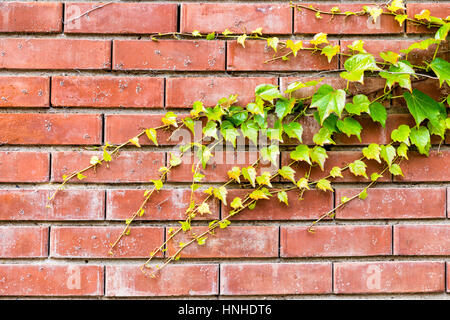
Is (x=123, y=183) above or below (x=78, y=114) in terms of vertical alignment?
below

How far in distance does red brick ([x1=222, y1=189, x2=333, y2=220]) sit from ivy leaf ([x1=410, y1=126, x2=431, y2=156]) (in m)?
0.26

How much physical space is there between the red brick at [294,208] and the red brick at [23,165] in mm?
503

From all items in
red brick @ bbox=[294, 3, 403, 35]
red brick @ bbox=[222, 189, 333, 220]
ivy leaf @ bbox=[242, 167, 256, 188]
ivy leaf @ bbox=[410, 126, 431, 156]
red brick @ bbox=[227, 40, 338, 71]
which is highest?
red brick @ bbox=[294, 3, 403, 35]

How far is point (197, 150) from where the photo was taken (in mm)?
977

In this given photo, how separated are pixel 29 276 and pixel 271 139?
75 centimetres

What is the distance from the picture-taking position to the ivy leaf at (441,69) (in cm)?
92

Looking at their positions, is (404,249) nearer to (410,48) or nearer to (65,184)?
(410,48)

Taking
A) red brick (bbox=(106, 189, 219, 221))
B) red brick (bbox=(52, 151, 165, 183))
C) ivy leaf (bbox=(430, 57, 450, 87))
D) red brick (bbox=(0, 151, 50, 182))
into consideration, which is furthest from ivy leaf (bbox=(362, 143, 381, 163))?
red brick (bbox=(0, 151, 50, 182))

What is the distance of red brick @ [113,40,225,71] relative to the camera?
0.97 meters

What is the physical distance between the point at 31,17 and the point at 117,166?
1.52ft

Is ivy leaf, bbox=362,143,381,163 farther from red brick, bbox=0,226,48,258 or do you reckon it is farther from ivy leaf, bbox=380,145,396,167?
red brick, bbox=0,226,48,258

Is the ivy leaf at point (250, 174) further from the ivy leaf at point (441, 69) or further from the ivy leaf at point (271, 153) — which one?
the ivy leaf at point (441, 69)
